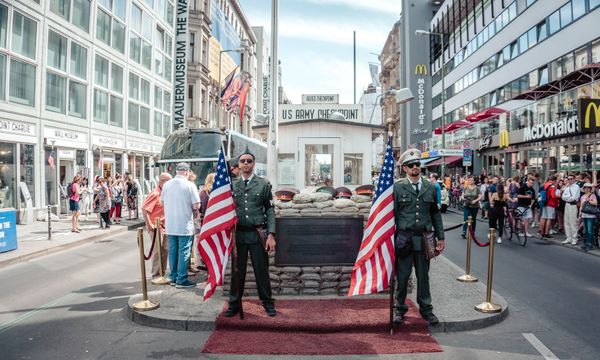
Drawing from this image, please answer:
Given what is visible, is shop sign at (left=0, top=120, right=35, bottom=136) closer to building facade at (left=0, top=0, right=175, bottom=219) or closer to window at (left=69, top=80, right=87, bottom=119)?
building facade at (left=0, top=0, right=175, bottom=219)

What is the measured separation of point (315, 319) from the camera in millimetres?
5527

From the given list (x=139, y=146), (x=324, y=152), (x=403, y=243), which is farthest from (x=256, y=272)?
(x=139, y=146)

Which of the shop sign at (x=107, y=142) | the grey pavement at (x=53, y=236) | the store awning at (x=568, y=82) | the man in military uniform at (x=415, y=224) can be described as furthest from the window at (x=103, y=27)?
the man in military uniform at (x=415, y=224)

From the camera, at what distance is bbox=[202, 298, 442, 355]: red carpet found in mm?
4867

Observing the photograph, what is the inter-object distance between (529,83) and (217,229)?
2725 centimetres

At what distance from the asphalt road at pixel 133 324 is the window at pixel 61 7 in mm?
13473

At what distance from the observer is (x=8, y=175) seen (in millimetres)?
16766

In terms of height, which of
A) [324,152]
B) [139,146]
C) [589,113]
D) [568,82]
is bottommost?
[324,152]

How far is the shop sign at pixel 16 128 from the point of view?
16172 mm

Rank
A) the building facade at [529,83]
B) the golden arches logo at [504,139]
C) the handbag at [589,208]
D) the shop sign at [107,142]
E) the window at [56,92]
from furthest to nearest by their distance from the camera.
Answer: the golden arches logo at [504,139] < the shop sign at [107,142] < the window at [56,92] < the building facade at [529,83] < the handbag at [589,208]

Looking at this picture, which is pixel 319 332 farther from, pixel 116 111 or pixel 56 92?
pixel 116 111

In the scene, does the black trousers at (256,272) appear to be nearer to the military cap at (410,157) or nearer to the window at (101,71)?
the military cap at (410,157)

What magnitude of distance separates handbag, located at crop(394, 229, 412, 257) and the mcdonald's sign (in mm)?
12819

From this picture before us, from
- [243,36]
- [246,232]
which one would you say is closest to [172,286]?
[246,232]
